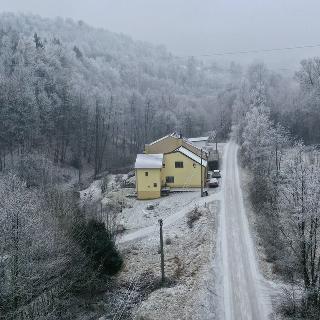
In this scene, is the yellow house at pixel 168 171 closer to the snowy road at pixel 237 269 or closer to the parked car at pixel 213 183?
the parked car at pixel 213 183

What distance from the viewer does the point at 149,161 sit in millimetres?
48156

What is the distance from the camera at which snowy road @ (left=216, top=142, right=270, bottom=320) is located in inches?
976

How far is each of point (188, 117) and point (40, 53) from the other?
3238 cm

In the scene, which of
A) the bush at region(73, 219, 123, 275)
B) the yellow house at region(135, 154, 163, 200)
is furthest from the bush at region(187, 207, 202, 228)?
the bush at region(73, 219, 123, 275)

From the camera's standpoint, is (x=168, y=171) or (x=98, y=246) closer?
(x=98, y=246)

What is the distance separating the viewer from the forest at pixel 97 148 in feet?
75.9

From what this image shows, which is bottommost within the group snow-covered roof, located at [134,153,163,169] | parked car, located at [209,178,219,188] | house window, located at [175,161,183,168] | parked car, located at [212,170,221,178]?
parked car, located at [209,178,219,188]

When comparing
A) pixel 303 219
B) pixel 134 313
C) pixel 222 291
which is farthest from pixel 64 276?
pixel 303 219

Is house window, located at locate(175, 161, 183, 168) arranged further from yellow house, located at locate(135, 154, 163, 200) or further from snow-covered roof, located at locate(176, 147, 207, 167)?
yellow house, located at locate(135, 154, 163, 200)

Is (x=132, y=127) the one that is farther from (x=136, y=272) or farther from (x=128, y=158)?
(x=136, y=272)

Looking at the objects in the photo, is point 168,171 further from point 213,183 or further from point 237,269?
point 237,269

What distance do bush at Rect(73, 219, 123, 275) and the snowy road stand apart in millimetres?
6708

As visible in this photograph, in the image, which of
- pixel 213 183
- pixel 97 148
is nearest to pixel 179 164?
pixel 213 183

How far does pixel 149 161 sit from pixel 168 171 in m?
2.55
